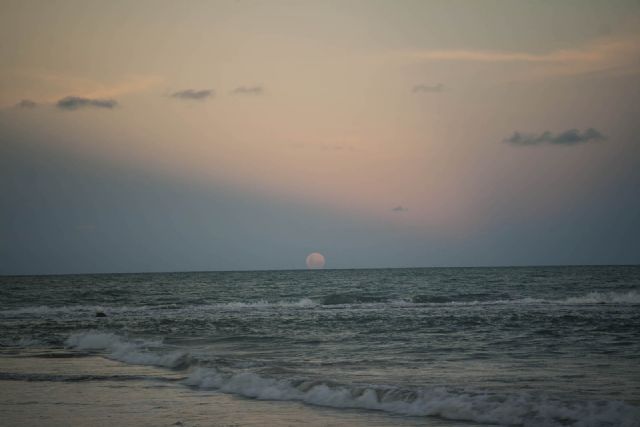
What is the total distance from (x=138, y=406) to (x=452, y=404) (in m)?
5.81

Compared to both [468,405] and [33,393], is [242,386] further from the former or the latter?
[468,405]

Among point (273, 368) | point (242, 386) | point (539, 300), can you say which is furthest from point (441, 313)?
point (242, 386)

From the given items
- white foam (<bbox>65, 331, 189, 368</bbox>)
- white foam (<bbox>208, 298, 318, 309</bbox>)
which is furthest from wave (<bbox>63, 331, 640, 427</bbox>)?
white foam (<bbox>208, 298, 318, 309</bbox>)

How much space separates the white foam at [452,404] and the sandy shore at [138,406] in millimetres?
427

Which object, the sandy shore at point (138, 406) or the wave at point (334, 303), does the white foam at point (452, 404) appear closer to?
the sandy shore at point (138, 406)

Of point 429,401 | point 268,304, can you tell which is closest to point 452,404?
point 429,401

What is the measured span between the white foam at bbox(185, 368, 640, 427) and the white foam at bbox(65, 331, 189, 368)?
4.25 m

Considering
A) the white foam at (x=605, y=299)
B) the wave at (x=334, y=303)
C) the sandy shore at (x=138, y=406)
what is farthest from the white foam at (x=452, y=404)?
the white foam at (x=605, y=299)

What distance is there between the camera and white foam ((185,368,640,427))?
10312 millimetres

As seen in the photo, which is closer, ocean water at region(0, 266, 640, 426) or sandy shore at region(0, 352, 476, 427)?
sandy shore at region(0, 352, 476, 427)

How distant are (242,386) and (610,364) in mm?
9240

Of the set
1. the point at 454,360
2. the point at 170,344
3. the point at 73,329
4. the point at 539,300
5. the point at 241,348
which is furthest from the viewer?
the point at 539,300

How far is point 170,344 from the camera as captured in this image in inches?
896

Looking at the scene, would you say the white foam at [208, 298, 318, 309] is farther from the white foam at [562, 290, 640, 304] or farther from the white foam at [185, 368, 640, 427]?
Result: the white foam at [185, 368, 640, 427]
